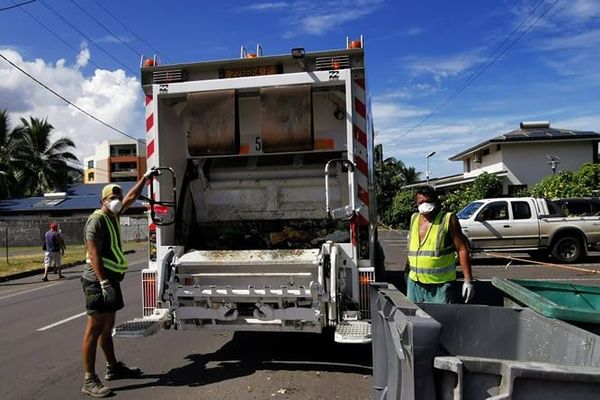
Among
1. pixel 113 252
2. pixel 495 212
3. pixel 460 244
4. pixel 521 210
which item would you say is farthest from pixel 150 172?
pixel 521 210

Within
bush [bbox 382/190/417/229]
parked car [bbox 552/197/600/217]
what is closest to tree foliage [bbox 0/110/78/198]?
bush [bbox 382/190/417/229]

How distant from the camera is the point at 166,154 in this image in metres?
6.44

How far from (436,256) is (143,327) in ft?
9.53

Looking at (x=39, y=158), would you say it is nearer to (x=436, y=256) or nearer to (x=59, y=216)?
(x=59, y=216)

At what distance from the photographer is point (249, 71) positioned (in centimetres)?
613

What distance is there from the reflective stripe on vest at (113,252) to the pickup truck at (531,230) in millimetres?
12254

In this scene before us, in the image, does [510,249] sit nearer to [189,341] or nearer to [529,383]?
[189,341]

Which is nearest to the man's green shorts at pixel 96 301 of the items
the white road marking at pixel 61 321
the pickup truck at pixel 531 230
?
the white road marking at pixel 61 321

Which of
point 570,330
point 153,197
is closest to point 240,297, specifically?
point 153,197

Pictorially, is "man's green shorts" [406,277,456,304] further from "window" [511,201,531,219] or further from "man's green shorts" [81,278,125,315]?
"window" [511,201,531,219]

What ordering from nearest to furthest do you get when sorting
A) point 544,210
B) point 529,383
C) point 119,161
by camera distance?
point 529,383 < point 544,210 < point 119,161

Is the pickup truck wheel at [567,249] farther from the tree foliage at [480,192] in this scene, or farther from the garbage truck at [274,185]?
the tree foliage at [480,192]

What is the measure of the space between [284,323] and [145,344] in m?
2.62

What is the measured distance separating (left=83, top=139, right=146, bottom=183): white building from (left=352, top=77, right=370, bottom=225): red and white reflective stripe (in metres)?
88.5
